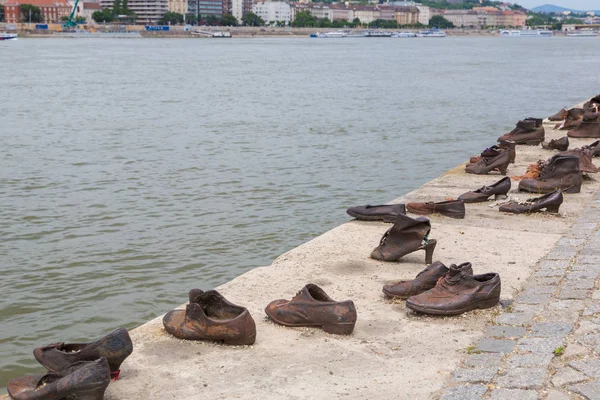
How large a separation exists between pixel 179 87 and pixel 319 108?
13777 mm

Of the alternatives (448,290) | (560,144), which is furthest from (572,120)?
(448,290)

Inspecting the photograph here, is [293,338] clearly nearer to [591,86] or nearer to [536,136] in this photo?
[536,136]

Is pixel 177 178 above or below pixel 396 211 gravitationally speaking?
below

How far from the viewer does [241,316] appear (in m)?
6.13

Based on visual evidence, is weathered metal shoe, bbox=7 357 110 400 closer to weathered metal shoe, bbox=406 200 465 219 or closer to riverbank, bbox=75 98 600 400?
riverbank, bbox=75 98 600 400

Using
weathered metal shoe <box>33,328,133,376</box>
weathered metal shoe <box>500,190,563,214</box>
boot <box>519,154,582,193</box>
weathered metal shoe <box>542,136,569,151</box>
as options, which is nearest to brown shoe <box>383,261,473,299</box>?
weathered metal shoe <box>33,328,133,376</box>

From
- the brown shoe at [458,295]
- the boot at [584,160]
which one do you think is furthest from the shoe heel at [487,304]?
the boot at [584,160]

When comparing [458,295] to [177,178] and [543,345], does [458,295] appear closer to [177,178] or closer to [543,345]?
[543,345]

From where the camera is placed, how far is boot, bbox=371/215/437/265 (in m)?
8.08

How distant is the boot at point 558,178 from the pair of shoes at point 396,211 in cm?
173

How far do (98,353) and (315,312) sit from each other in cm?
166

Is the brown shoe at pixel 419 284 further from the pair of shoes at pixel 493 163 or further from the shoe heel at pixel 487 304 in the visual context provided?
the pair of shoes at pixel 493 163

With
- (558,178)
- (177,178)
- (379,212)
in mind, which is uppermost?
(558,178)

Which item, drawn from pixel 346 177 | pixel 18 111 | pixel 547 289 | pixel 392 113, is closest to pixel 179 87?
pixel 18 111
